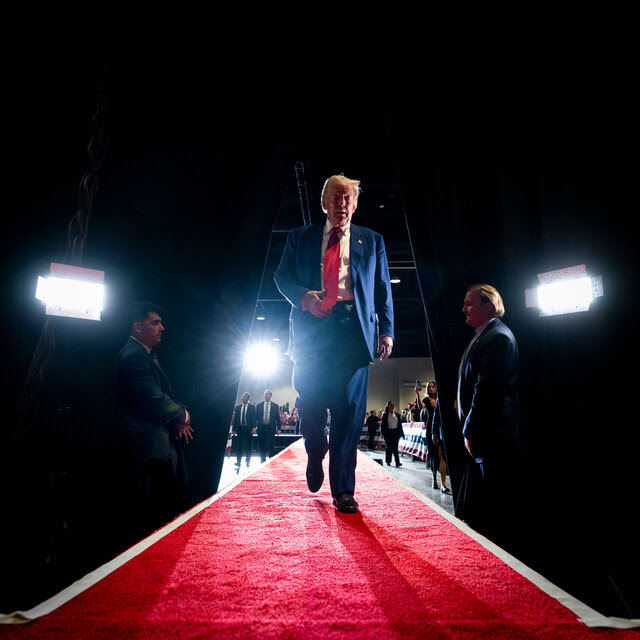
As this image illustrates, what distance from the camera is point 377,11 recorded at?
10.4 feet

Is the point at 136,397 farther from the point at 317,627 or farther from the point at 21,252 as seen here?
the point at 317,627

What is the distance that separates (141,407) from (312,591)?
1.54m

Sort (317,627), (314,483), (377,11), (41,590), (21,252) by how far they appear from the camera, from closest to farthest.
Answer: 1. (317,627)
2. (41,590)
3. (314,483)
4. (21,252)
5. (377,11)

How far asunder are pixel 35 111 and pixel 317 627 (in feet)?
9.72

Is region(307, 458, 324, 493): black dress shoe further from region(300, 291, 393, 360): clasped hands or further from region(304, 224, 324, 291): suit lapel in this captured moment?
region(304, 224, 324, 291): suit lapel

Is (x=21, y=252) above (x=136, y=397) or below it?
above

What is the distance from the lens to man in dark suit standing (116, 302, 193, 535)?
2.16 meters

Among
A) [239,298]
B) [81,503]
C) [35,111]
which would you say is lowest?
[81,503]

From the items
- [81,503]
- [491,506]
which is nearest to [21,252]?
[81,503]

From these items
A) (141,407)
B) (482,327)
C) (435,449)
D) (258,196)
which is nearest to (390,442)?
(435,449)

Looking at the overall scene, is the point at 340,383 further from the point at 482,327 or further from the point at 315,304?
the point at 482,327

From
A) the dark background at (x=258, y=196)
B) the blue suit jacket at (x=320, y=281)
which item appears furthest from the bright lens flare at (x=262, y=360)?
the blue suit jacket at (x=320, y=281)

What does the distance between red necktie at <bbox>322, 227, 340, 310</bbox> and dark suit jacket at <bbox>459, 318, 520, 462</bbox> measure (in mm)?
790

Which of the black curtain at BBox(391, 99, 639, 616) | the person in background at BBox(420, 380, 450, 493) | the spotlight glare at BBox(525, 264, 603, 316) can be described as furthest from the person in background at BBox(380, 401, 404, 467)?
the spotlight glare at BBox(525, 264, 603, 316)
